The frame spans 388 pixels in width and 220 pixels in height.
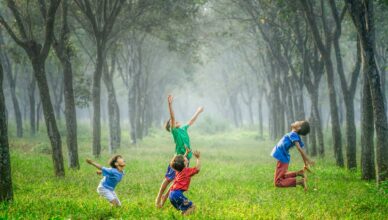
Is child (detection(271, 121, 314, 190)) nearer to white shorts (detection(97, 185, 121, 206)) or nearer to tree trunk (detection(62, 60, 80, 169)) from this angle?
white shorts (detection(97, 185, 121, 206))

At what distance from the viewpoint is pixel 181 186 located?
26.9 feet

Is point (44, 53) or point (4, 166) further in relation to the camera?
point (44, 53)

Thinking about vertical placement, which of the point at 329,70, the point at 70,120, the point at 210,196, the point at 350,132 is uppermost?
the point at 329,70

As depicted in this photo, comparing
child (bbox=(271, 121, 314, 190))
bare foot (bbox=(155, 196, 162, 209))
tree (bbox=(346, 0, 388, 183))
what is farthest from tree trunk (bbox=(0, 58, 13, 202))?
tree (bbox=(346, 0, 388, 183))

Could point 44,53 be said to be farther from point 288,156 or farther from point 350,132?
point 350,132

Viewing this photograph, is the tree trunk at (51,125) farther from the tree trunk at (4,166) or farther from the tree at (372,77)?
the tree at (372,77)

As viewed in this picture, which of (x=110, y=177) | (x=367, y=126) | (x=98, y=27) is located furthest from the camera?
(x=98, y=27)

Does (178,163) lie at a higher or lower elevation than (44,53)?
lower

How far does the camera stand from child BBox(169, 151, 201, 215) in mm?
8141

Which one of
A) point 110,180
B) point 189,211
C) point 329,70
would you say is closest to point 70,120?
point 110,180

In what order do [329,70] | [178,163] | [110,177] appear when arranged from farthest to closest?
[329,70] → [110,177] → [178,163]

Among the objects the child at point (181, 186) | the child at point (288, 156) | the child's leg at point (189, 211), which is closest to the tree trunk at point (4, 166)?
the child at point (181, 186)

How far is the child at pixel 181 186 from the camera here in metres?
8.14

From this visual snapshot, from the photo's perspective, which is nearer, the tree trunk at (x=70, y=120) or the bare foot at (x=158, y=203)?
the bare foot at (x=158, y=203)
